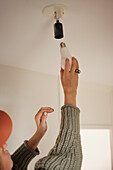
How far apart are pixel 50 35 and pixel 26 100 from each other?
0.83m

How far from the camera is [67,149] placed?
795mm

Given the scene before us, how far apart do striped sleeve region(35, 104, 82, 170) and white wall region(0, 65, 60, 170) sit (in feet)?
3.66

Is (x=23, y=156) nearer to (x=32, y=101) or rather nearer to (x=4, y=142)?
(x=4, y=142)

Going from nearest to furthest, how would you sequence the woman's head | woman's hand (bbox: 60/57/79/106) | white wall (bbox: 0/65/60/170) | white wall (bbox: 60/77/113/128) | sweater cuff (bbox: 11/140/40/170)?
the woman's head < woman's hand (bbox: 60/57/79/106) < sweater cuff (bbox: 11/140/40/170) < white wall (bbox: 0/65/60/170) < white wall (bbox: 60/77/113/128)

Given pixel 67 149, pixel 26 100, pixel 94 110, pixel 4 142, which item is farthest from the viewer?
pixel 94 110

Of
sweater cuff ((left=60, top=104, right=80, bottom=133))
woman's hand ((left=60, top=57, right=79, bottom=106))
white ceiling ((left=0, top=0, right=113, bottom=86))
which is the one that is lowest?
sweater cuff ((left=60, top=104, right=80, bottom=133))

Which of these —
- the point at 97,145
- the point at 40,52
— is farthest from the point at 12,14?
the point at 97,145

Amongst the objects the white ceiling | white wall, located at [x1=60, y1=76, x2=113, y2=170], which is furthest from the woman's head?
white wall, located at [x1=60, y1=76, x2=113, y2=170]

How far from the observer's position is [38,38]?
139 centimetres

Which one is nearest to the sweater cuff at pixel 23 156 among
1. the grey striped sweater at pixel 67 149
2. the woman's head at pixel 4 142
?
the woman's head at pixel 4 142

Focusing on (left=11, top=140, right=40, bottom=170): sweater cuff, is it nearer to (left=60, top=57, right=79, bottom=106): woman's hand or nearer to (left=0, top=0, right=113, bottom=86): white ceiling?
(left=60, top=57, right=79, bottom=106): woman's hand

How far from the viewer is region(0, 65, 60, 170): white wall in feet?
6.19

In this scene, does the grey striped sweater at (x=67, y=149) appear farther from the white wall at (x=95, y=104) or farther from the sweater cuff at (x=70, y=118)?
the white wall at (x=95, y=104)

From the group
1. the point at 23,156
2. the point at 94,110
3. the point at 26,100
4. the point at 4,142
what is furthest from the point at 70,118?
the point at 94,110
